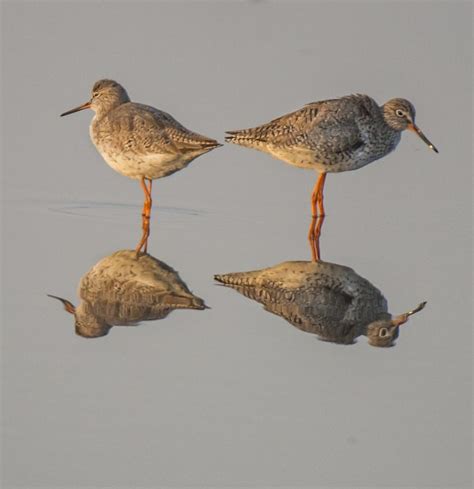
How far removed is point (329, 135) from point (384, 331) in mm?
3664

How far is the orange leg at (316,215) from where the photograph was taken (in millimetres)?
10977

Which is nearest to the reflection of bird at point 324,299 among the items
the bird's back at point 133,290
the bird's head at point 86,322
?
the bird's back at point 133,290

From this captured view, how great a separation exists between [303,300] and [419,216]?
2.91 meters

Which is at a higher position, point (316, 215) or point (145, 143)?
point (145, 143)

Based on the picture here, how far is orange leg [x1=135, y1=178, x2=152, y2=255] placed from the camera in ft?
34.9

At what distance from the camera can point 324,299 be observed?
935cm

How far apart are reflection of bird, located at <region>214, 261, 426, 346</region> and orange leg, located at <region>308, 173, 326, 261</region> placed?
67 cm

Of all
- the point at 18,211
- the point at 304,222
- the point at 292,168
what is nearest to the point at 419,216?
the point at 304,222

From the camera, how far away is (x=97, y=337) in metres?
8.50

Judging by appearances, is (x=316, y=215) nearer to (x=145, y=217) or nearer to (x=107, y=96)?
(x=145, y=217)

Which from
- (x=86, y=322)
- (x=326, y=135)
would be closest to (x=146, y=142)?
(x=326, y=135)

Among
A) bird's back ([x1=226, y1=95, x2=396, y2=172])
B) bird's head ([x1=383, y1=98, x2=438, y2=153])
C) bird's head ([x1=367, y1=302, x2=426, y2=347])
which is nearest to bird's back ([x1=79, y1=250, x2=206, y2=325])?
bird's head ([x1=367, y1=302, x2=426, y2=347])

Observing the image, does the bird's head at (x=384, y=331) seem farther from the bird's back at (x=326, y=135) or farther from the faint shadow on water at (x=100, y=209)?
the bird's back at (x=326, y=135)

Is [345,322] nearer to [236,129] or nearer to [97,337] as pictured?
[97,337]
